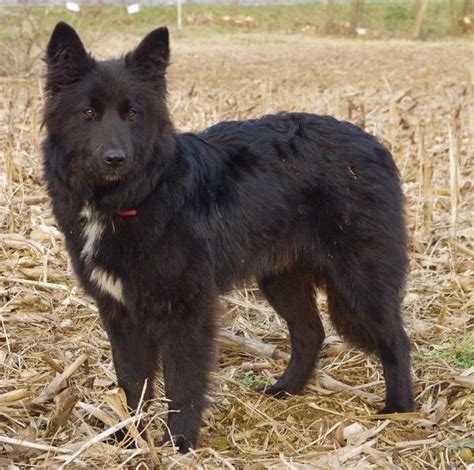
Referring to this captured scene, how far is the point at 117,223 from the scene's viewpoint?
4211 mm

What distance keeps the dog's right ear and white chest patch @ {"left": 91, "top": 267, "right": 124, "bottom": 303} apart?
3.33 ft

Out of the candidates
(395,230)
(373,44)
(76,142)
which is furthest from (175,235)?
(373,44)

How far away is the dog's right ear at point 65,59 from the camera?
4062 millimetres

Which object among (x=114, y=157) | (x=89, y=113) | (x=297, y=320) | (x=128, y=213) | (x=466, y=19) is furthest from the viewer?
(x=466, y=19)

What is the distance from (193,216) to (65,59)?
3.54 ft

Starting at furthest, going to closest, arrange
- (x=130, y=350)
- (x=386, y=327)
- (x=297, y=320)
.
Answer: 1. (x=297, y=320)
2. (x=386, y=327)
3. (x=130, y=350)

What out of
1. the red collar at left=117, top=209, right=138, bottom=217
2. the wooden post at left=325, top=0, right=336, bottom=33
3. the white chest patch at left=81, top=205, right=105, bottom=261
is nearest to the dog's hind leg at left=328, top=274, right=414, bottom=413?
the red collar at left=117, top=209, right=138, bottom=217

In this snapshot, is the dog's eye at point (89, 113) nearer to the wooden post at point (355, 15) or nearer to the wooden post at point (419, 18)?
the wooden post at point (355, 15)

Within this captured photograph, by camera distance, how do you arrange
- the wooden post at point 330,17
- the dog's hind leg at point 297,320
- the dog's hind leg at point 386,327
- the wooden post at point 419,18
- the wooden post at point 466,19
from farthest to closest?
the wooden post at point 330,17
the wooden post at point 466,19
the wooden post at point 419,18
the dog's hind leg at point 297,320
the dog's hind leg at point 386,327

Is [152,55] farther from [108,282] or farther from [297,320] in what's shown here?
[297,320]

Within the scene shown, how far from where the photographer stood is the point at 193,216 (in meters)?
4.32

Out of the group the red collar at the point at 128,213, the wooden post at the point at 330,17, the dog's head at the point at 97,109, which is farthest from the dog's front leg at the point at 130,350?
the wooden post at the point at 330,17

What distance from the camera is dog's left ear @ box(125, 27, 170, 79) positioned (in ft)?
14.0

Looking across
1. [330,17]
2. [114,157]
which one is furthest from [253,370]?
[330,17]
